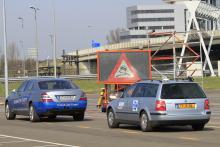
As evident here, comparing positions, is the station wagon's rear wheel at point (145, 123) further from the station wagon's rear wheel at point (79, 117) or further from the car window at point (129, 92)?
the station wagon's rear wheel at point (79, 117)

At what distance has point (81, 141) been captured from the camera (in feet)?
52.0

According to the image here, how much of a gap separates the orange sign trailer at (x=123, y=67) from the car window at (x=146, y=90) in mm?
12771

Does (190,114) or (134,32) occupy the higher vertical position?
(134,32)

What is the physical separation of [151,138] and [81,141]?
5.80ft

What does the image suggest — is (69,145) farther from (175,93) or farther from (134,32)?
(134,32)

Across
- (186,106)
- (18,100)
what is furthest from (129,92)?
(18,100)

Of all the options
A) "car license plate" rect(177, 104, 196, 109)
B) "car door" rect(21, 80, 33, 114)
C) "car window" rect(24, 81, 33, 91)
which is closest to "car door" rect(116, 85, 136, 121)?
"car license plate" rect(177, 104, 196, 109)

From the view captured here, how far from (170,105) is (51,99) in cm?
655

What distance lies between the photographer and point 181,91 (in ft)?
60.4

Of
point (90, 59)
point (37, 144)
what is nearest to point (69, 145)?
point (37, 144)

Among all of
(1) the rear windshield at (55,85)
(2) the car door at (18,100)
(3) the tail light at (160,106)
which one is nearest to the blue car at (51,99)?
(1) the rear windshield at (55,85)

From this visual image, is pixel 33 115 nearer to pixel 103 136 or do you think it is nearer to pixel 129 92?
pixel 129 92

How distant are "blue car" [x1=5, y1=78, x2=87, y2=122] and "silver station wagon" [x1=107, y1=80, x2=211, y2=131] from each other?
482 centimetres

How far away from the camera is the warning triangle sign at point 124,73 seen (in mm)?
32438
